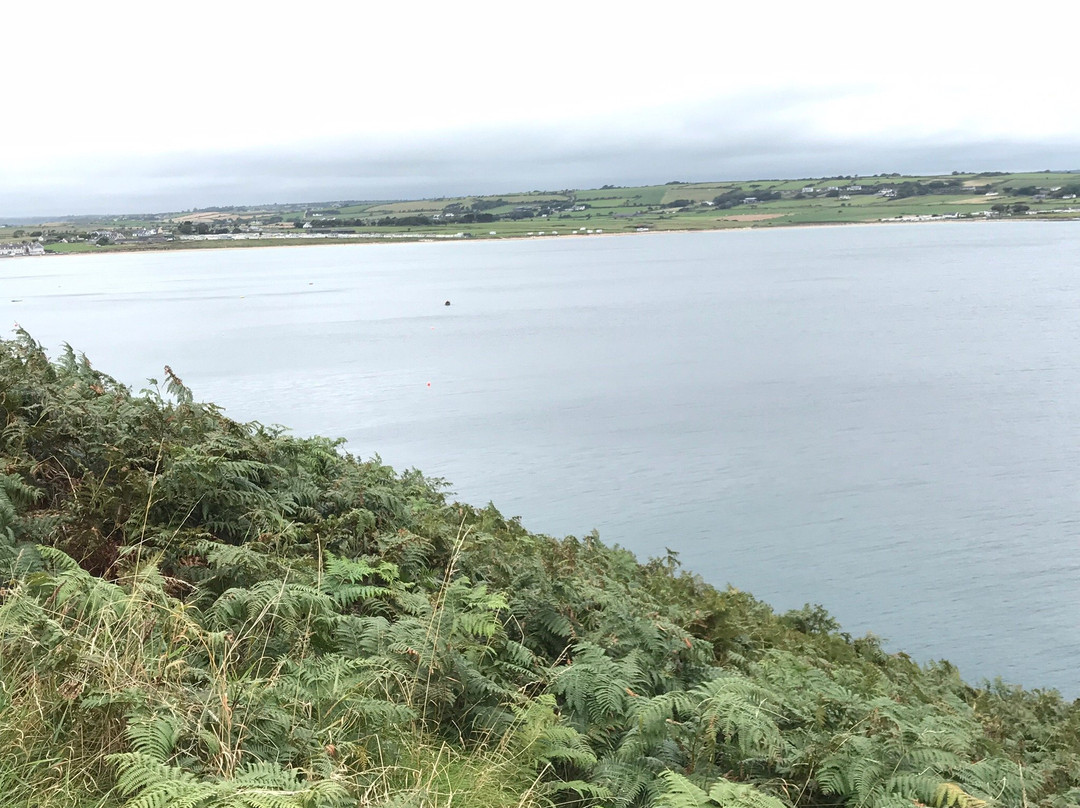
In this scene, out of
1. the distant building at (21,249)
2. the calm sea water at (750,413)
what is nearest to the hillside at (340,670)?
the calm sea water at (750,413)

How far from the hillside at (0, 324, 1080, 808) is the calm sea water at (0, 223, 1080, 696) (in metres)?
12.7

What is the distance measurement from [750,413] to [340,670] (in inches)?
1374

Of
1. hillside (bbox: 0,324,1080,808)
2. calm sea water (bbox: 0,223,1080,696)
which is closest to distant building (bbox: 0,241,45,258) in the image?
calm sea water (bbox: 0,223,1080,696)

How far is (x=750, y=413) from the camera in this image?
128ft

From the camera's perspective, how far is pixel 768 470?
30.2 metres

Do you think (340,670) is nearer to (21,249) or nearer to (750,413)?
(750,413)

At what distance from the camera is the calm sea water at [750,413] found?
22.2 meters

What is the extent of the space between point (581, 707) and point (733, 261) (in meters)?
139

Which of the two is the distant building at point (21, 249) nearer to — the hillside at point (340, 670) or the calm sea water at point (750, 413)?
the calm sea water at point (750, 413)

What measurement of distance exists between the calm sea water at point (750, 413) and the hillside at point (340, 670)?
41.8 ft

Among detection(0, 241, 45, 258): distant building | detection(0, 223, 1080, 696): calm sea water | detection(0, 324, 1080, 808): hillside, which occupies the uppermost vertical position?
detection(0, 241, 45, 258): distant building

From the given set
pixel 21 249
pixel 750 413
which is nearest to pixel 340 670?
pixel 750 413

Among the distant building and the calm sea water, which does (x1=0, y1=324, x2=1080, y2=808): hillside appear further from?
the distant building

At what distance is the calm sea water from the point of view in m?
22.2
